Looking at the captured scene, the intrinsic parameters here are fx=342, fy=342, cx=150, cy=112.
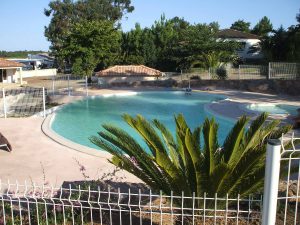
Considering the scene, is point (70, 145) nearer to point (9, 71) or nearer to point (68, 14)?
point (9, 71)

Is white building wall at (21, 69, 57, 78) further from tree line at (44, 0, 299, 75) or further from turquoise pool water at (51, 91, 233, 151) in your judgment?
turquoise pool water at (51, 91, 233, 151)

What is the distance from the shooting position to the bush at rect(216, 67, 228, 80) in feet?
102

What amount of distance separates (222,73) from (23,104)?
57.9 feet

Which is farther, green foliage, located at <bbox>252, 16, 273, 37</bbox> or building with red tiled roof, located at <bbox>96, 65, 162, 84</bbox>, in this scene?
green foliage, located at <bbox>252, 16, 273, 37</bbox>

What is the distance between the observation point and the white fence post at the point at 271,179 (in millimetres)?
3361

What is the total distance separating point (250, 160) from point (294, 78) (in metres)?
24.2

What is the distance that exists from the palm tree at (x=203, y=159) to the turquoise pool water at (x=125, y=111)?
9.48 meters

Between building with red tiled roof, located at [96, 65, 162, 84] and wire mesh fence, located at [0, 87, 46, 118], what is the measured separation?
975 cm

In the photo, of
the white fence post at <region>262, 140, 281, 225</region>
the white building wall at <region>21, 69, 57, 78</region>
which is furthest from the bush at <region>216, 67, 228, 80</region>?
the white fence post at <region>262, 140, 281, 225</region>

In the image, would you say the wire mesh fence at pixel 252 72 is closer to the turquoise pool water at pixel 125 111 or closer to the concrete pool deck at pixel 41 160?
the turquoise pool water at pixel 125 111

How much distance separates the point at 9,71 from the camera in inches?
1587

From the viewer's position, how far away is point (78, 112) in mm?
22016

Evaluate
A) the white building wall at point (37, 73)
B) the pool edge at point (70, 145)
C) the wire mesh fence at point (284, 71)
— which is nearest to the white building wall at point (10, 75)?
the white building wall at point (37, 73)

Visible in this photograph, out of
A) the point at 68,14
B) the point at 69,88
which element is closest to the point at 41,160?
the point at 69,88
